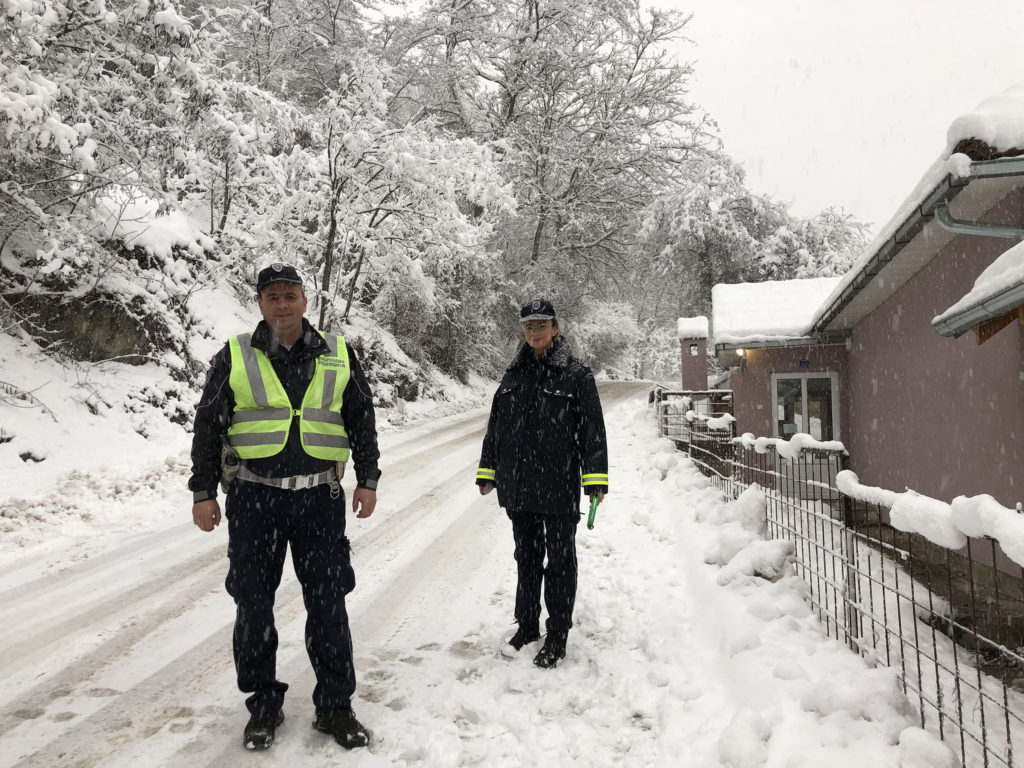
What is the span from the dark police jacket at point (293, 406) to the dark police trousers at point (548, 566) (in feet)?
3.81

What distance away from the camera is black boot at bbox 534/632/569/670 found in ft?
10.8

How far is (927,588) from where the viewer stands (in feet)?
10.1

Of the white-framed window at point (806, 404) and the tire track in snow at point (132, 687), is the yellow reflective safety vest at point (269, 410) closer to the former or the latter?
the tire track in snow at point (132, 687)

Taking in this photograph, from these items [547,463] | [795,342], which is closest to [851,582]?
[547,463]

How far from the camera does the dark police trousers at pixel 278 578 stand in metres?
2.59

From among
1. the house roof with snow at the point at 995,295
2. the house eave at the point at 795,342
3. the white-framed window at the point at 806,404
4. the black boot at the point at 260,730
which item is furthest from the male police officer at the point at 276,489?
the white-framed window at the point at 806,404

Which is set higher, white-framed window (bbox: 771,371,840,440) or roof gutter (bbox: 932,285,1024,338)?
roof gutter (bbox: 932,285,1024,338)

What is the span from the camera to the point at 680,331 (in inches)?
785

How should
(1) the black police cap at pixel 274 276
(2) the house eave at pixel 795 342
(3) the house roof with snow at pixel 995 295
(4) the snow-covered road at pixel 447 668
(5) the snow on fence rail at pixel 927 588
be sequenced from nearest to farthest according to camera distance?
(5) the snow on fence rail at pixel 927 588 → (4) the snow-covered road at pixel 447 668 → (1) the black police cap at pixel 274 276 → (3) the house roof with snow at pixel 995 295 → (2) the house eave at pixel 795 342

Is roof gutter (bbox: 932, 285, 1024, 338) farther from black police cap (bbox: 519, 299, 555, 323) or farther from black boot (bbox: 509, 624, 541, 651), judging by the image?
black boot (bbox: 509, 624, 541, 651)

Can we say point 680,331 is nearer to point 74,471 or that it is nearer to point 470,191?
point 470,191

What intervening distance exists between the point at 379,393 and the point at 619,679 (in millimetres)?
14181

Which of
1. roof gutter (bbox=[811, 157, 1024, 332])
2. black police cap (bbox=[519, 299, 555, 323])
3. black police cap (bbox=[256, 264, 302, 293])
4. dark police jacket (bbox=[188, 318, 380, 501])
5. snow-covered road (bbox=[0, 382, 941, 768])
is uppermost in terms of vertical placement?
roof gutter (bbox=[811, 157, 1024, 332])

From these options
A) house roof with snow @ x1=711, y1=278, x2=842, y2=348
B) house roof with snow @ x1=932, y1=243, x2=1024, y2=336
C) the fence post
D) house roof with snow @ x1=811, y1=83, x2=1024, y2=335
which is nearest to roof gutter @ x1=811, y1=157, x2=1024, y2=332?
house roof with snow @ x1=811, y1=83, x2=1024, y2=335
